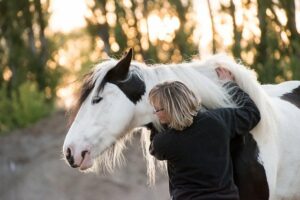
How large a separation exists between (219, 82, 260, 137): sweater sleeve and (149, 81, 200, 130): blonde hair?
0.31 m

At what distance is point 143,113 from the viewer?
4422 millimetres

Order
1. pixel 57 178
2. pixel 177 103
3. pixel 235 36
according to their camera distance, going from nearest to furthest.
Answer: pixel 177 103
pixel 57 178
pixel 235 36

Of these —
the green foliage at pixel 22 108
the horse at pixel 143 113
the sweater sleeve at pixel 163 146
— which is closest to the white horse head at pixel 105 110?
the horse at pixel 143 113

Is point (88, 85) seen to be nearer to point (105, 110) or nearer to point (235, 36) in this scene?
point (105, 110)

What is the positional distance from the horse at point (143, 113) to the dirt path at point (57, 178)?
16.5 ft

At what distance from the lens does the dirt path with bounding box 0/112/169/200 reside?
33.6 ft

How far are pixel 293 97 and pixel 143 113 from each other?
1.61 m

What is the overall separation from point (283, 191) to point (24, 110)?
924 cm

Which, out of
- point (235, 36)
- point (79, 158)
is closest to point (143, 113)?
point (79, 158)

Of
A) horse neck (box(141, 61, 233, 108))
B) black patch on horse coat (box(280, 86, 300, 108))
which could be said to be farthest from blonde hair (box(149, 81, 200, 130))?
black patch on horse coat (box(280, 86, 300, 108))

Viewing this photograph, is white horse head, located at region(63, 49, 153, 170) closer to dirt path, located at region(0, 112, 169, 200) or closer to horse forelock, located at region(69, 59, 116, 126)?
horse forelock, located at region(69, 59, 116, 126)

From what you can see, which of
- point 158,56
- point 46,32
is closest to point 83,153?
point 158,56

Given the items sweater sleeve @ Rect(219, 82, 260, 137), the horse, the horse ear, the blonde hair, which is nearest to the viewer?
the blonde hair

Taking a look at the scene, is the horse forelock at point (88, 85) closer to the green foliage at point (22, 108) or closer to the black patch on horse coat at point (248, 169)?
the black patch on horse coat at point (248, 169)
